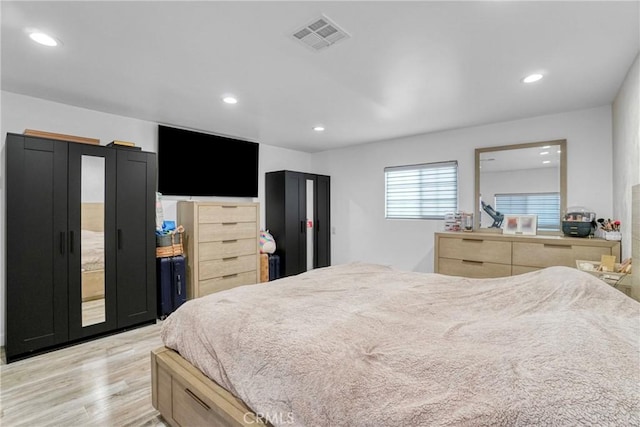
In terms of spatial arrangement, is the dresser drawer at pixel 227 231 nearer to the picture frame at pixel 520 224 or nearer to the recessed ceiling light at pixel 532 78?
the picture frame at pixel 520 224

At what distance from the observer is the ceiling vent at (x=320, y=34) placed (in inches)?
69.2

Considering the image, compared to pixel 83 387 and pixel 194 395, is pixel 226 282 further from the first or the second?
pixel 194 395

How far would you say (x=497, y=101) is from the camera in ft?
9.93

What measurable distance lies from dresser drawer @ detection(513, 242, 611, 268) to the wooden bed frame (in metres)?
1.00

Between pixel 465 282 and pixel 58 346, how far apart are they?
356 cm

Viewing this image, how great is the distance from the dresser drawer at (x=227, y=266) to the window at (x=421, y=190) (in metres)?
2.25

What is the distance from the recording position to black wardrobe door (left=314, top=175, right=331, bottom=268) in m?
5.37

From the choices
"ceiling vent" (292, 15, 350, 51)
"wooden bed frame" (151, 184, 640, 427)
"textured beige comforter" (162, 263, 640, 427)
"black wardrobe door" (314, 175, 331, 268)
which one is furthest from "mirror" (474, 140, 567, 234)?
"ceiling vent" (292, 15, 350, 51)

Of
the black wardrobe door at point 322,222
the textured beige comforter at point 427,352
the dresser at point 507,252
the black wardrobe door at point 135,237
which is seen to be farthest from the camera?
the black wardrobe door at point 322,222

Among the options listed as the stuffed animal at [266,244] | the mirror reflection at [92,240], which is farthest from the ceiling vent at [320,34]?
the stuffed animal at [266,244]

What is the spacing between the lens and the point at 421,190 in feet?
14.8

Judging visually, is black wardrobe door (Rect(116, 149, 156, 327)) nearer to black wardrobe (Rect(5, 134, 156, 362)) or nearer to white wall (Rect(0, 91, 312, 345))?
black wardrobe (Rect(5, 134, 156, 362))

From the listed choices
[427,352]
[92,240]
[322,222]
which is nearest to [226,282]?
[92,240]

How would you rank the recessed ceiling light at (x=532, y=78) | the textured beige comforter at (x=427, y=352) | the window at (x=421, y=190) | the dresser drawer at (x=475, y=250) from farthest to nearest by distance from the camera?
1. the window at (x=421, y=190)
2. the dresser drawer at (x=475, y=250)
3. the recessed ceiling light at (x=532, y=78)
4. the textured beige comforter at (x=427, y=352)
